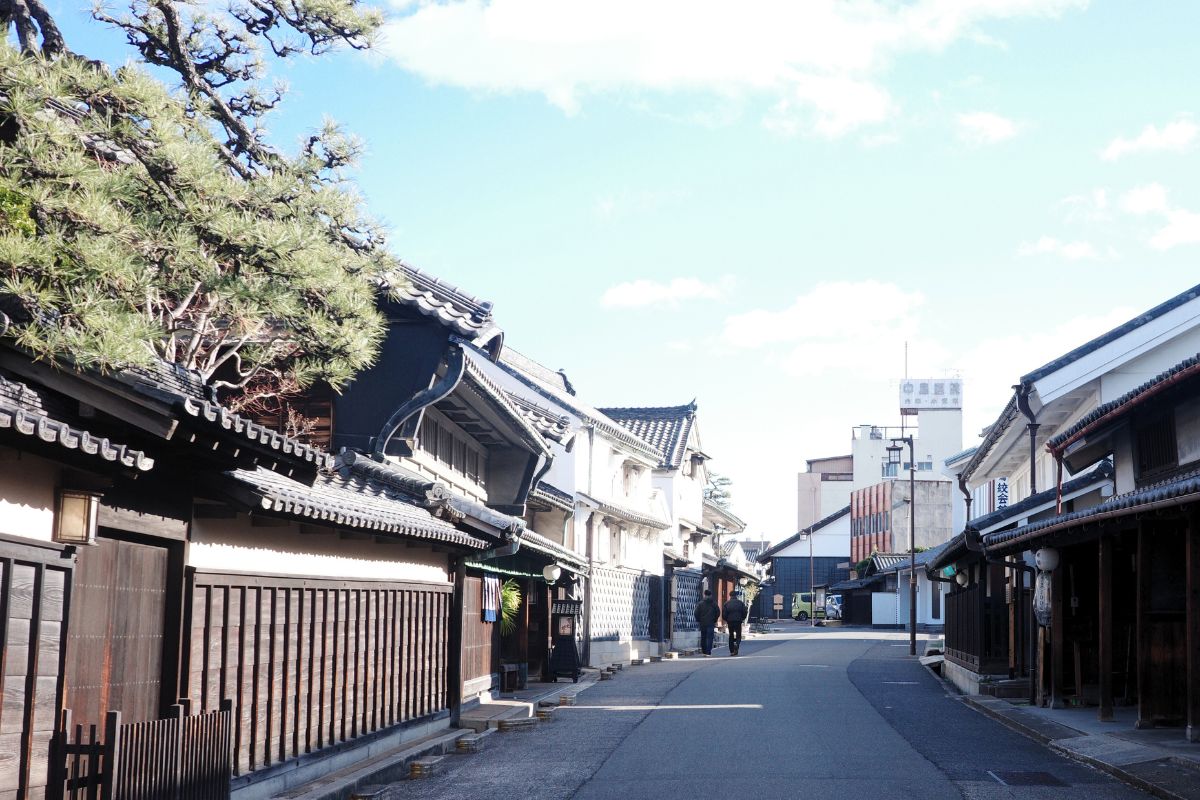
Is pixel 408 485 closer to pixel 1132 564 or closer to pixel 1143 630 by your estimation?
pixel 1143 630

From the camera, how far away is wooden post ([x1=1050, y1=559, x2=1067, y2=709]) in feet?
64.9

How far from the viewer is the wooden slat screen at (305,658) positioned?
1122 centimetres

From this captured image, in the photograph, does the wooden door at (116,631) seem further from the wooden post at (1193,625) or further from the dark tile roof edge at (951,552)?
the dark tile roof edge at (951,552)

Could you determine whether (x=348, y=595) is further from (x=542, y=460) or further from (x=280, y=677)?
(x=542, y=460)

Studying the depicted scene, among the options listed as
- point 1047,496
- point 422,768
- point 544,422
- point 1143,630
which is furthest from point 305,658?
point 1047,496

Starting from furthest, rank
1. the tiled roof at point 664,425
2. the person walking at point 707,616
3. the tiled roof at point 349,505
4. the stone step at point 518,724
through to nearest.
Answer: the tiled roof at point 664,425 < the person walking at point 707,616 < the stone step at point 518,724 < the tiled roof at point 349,505

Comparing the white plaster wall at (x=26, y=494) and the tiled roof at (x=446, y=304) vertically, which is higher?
the tiled roof at (x=446, y=304)

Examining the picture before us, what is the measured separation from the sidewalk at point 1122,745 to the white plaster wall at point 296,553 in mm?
8815

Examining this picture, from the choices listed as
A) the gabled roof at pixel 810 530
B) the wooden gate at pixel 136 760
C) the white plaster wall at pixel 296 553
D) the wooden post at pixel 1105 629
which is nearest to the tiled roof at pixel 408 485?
the white plaster wall at pixel 296 553

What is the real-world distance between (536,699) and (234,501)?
45.7ft

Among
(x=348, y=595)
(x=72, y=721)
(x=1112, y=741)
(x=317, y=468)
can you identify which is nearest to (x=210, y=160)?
(x=317, y=468)

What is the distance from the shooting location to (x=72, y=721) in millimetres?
8609

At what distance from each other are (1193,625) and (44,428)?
1277 cm

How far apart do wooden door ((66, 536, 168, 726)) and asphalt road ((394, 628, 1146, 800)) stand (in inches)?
151
